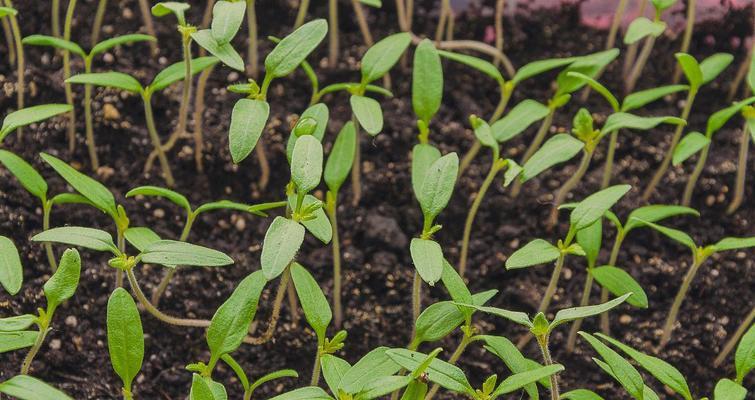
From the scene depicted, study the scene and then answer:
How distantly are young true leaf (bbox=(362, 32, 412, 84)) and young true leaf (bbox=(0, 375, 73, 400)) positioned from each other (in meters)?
0.63

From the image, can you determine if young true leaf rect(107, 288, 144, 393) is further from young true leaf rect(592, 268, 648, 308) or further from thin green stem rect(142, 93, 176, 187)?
young true leaf rect(592, 268, 648, 308)

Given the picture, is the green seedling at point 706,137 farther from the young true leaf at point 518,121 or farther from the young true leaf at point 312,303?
the young true leaf at point 312,303

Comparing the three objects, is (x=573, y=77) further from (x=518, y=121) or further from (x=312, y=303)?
(x=312, y=303)

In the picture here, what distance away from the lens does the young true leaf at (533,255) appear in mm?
1131

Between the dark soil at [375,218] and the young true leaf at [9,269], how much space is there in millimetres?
197

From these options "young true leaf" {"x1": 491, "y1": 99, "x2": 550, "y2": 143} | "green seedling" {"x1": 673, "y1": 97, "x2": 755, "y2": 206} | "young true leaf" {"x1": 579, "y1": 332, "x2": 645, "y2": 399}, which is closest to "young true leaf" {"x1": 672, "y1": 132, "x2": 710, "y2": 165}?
"green seedling" {"x1": 673, "y1": 97, "x2": 755, "y2": 206}

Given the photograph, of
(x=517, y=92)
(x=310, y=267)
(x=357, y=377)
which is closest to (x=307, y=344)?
(x=310, y=267)

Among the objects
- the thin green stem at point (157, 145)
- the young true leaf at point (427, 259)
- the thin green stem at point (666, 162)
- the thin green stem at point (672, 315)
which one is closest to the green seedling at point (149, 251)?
the young true leaf at point (427, 259)

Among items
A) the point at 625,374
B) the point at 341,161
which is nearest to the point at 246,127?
the point at 341,161

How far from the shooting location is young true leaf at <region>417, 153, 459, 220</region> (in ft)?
3.74

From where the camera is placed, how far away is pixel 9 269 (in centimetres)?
112

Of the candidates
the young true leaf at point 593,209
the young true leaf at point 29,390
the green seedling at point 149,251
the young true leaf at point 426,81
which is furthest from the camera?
the young true leaf at point 426,81

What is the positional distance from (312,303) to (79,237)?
0.29 m

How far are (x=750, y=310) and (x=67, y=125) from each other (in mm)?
1151
